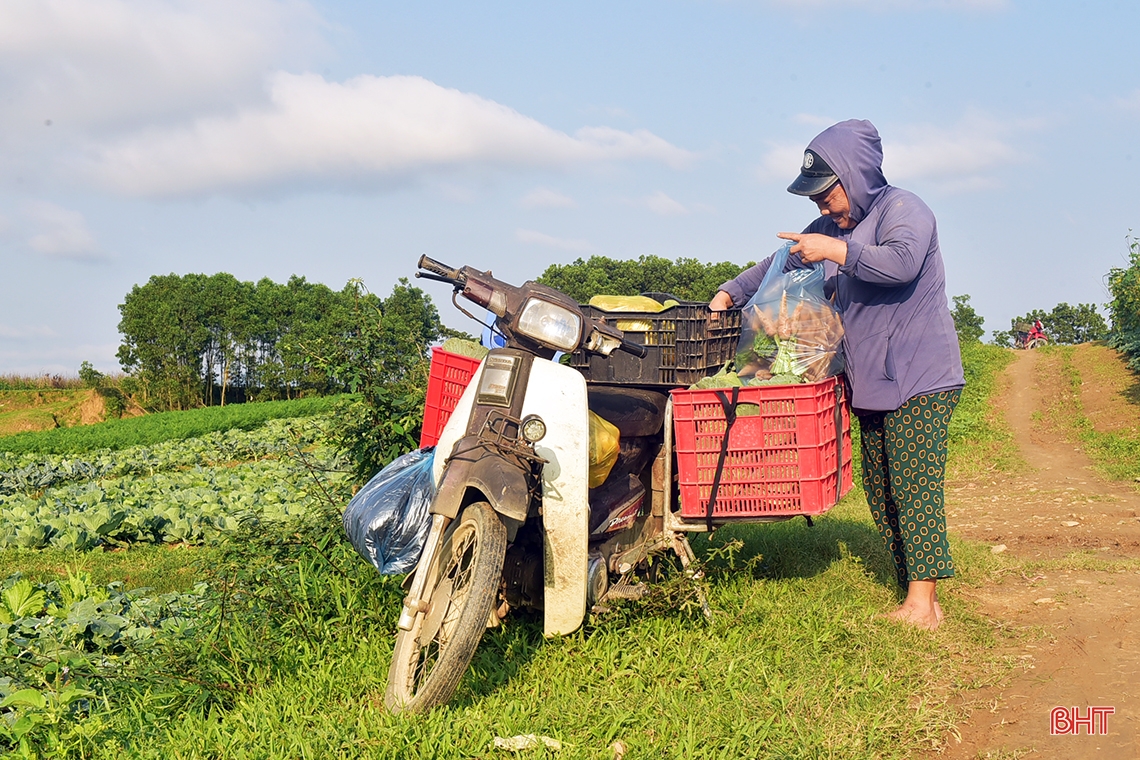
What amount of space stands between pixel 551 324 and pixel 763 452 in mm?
1070

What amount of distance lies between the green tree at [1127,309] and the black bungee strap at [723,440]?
585 inches

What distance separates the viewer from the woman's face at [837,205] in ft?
14.0

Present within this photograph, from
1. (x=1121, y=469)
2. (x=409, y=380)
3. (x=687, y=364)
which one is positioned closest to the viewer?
(x=687, y=364)

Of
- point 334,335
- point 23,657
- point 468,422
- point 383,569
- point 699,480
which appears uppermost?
point 334,335

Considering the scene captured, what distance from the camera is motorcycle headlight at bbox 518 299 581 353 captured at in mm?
3309

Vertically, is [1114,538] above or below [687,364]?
below

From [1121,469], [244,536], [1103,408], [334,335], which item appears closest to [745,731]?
[244,536]

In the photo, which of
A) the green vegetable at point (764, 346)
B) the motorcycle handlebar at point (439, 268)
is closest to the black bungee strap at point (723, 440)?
the green vegetable at point (764, 346)

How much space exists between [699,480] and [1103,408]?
13487 millimetres

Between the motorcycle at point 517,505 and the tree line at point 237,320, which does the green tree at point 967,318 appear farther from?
the motorcycle at point 517,505

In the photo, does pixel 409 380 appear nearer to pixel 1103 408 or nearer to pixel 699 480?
pixel 699 480

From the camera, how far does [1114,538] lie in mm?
6676

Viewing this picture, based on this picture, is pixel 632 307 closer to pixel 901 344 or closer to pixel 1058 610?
pixel 901 344

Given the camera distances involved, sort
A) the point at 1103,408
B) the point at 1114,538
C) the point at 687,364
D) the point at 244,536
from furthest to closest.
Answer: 1. the point at 1103,408
2. the point at 1114,538
3. the point at 244,536
4. the point at 687,364
